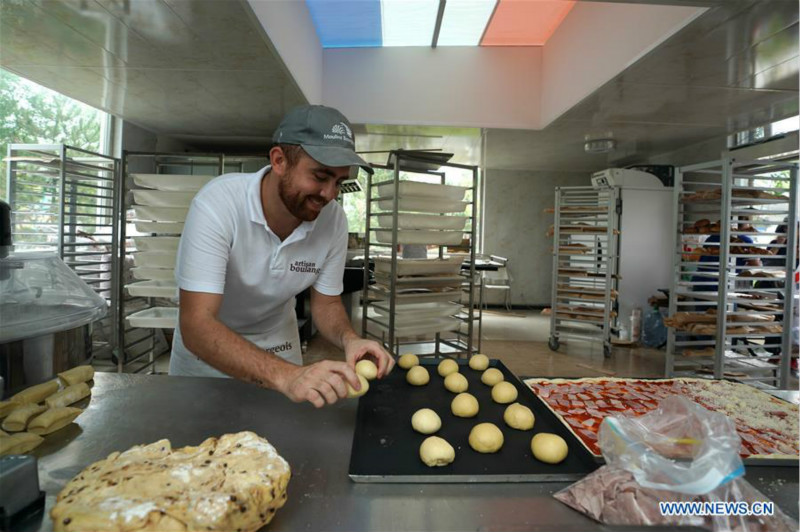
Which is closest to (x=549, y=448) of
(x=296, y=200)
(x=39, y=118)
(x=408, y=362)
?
(x=408, y=362)

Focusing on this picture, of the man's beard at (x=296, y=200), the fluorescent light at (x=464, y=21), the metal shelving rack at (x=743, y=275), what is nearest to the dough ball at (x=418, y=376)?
the man's beard at (x=296, y=200)

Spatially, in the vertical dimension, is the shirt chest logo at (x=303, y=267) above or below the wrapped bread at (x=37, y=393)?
above

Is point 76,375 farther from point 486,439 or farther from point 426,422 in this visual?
point 486,439

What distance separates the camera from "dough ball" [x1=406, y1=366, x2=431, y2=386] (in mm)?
1464

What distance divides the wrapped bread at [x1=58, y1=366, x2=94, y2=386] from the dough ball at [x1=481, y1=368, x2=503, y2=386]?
1264 mm

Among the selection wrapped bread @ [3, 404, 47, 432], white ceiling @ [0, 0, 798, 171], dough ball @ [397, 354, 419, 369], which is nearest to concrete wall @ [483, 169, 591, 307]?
white ceiling @ [0, 0, 798, 171]

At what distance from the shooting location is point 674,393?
1.57m

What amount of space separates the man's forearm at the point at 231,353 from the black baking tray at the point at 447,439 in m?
0.28

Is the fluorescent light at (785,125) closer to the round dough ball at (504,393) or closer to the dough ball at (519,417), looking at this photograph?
the round dough ball at (504,393)

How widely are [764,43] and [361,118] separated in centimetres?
361

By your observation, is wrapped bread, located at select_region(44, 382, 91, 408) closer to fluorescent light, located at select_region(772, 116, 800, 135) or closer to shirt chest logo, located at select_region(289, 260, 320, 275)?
shirt chest logo, located at select_region(289, 260, 320, 275)

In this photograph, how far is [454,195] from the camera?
3.88 meters

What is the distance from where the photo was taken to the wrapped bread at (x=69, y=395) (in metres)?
1.11

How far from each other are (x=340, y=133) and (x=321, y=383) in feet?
2.53
